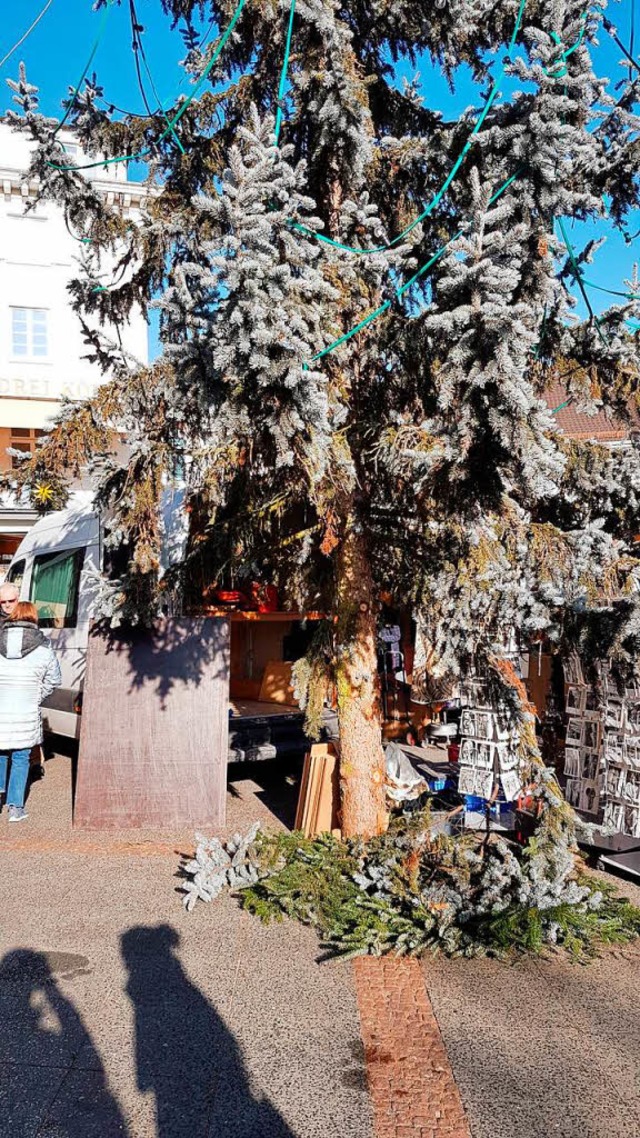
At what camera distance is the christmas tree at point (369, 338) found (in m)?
3.65

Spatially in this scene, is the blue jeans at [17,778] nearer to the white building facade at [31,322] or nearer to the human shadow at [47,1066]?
the human shadow at [47,1066]

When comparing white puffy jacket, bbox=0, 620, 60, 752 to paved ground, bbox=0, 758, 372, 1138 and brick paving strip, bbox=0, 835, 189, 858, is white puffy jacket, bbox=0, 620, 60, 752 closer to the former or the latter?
brick paving strip, bbox=0, 835, 189, 858

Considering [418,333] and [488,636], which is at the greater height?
[418,333]

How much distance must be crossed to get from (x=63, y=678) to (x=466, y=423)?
613 cm

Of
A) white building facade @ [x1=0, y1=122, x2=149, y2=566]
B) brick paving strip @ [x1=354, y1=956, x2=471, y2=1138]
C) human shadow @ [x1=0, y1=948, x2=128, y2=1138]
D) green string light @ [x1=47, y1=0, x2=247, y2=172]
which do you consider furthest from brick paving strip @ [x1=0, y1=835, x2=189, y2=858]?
white building facade @ [x1=0, y1=122, x2=149, y2=566]

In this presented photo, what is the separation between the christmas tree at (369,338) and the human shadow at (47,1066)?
2.36 metres

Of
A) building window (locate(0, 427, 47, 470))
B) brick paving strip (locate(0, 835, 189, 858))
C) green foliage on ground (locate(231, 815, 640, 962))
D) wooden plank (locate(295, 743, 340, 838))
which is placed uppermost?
building window (locate(0, 427, 47, 470))

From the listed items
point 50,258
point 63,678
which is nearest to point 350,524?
point 63,678

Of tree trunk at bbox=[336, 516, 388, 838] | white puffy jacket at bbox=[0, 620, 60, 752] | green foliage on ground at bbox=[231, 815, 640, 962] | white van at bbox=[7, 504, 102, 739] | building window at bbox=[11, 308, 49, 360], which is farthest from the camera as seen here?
building window at bbox=[11, 308, 49, 360]

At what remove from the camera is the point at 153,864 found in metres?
5.84

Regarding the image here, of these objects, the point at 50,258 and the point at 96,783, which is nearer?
the point at 96,783

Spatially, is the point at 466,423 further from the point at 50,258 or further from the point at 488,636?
the point at 50,258

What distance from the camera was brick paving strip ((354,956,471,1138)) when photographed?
116 inches

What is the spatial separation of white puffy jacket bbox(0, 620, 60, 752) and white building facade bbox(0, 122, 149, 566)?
1542 centimetres
